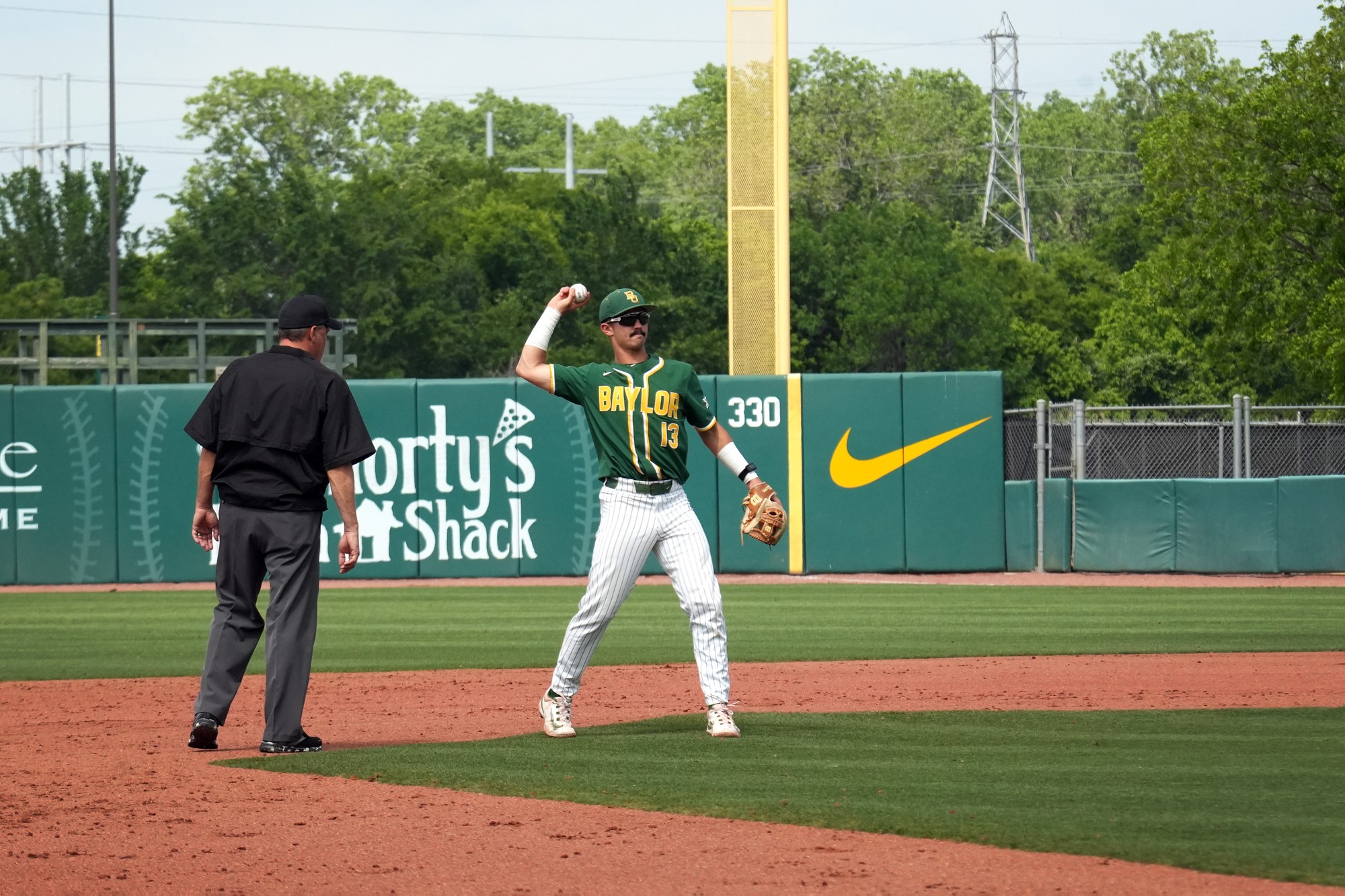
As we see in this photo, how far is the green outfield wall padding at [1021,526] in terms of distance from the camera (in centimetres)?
1875

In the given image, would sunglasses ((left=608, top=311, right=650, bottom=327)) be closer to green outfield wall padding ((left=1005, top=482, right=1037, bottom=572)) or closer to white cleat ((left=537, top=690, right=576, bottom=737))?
white cleat ((left=537, top=690, right=576, bottom=737))

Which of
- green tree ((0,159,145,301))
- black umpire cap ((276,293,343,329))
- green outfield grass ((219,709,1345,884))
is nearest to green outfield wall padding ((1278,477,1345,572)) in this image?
green outfield grass ((219,709,1345,884))

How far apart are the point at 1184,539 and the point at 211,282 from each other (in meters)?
36.6

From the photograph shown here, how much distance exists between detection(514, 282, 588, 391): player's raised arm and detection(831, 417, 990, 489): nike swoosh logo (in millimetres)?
12378

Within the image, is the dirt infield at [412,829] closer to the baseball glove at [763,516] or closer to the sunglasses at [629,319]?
the baseball glove at [763,516]

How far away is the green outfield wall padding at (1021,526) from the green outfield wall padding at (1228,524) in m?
1.66

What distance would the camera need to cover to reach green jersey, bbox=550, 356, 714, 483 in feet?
20.9

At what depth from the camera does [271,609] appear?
6293 millimetres

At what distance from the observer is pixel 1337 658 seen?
10133mm

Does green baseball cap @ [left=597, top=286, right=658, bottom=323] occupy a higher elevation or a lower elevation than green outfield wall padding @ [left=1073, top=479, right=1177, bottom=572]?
higher

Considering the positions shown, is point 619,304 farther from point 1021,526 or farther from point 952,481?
point 1021,526

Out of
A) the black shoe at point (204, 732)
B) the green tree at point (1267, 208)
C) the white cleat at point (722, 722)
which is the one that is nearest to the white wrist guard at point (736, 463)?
the white cleat at point (722, 722)

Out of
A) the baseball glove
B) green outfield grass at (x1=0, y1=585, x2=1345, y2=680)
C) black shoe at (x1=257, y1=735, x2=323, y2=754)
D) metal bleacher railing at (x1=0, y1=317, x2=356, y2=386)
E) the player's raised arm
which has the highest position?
metal bleacher railing at (x1=0, y1=317, x2=356, y2=386)

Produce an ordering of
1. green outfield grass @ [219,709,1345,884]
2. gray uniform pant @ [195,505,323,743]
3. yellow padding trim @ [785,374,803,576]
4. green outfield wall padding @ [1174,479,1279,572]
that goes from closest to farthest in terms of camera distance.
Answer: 1. green outfield grass @ [219,709,1345,884]
2. gray uniform pant @ [195,505,323,743]
3. green outfield wall padding @ [1174,479,1279,572]
4. yellow padding trim @ [785,374,803,576]
